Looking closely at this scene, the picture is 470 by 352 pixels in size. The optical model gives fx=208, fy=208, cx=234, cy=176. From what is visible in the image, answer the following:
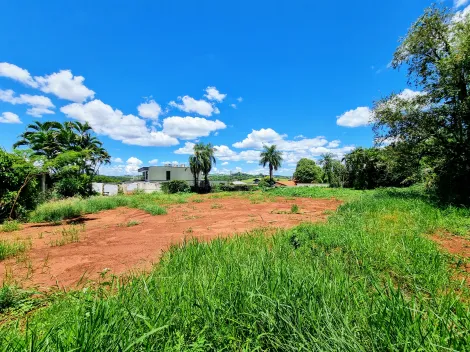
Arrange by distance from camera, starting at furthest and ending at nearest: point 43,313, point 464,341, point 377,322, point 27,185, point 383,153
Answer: point 383,153 < point 27,185 < point 43,313 < point 377,322 < point 464,341

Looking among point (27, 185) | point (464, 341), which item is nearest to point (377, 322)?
point (464, 341)

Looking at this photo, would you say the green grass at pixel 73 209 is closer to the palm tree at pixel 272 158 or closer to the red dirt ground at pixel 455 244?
the red dirt ground at pixel 455 244

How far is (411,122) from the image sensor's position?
12.0 m

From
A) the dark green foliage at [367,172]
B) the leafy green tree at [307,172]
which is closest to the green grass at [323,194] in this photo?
the dark green foliage at [367,172]

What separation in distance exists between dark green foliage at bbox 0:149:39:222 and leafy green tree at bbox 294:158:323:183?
60786 millimetres

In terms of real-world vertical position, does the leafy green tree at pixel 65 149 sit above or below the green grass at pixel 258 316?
above

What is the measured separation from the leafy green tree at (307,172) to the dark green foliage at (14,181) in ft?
199

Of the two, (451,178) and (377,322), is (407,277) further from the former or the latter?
(451,178)

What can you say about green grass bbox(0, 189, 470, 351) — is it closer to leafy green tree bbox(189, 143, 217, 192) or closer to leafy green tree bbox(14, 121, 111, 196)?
leafy green tree bbox(14, 121, 111, 196)

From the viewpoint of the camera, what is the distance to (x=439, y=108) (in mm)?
11102

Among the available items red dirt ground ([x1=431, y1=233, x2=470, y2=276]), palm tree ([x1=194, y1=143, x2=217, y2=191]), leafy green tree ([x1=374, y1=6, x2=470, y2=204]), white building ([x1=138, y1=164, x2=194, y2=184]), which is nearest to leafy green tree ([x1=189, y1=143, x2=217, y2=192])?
palm tree ([x1=194, y1=143, x2=217, y2=191])

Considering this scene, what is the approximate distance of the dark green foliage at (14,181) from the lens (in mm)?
9469

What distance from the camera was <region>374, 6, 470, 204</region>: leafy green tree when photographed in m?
10.2

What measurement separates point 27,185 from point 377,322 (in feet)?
47.7
